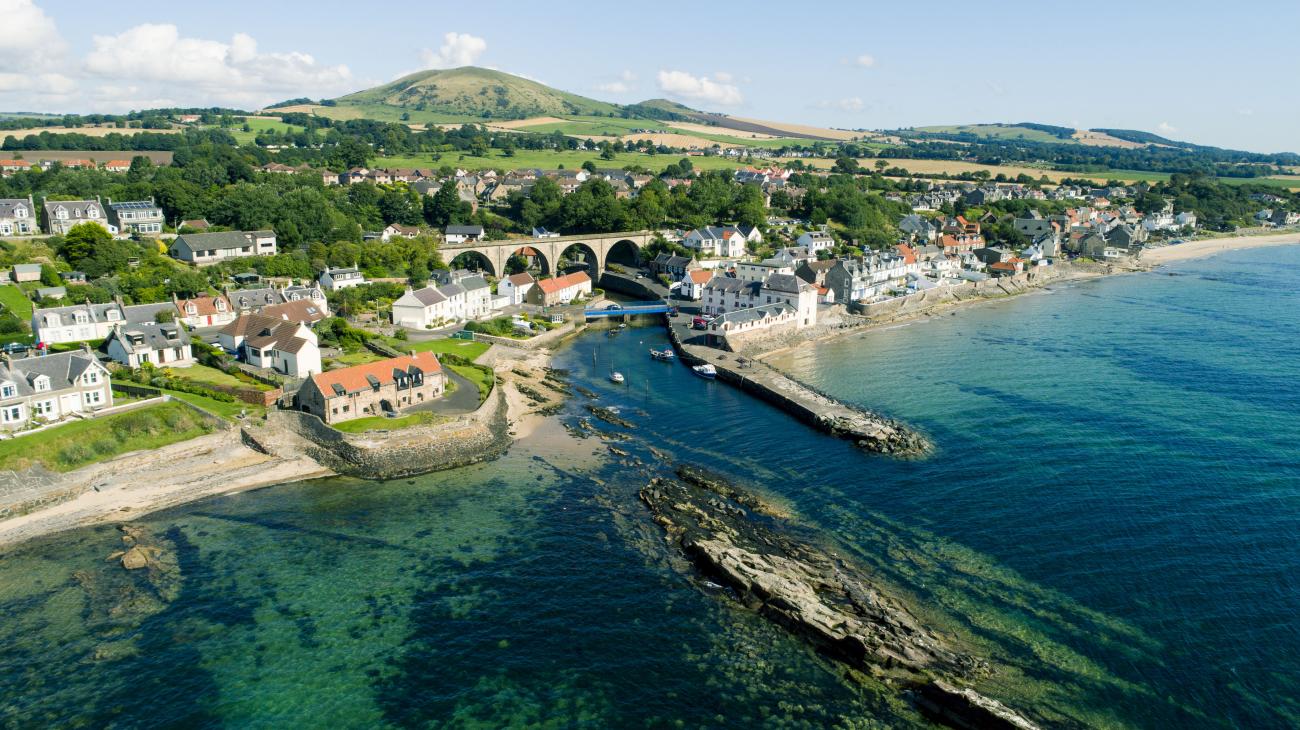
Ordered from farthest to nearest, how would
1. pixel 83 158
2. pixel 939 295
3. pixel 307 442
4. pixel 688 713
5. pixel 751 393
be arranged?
pixel 83 158 < pixel 939 295 < pixel 751 393 < pixel 307 442 < pixel 688 713

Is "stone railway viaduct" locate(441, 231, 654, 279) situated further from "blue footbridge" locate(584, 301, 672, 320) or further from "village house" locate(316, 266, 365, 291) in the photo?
"blue footbridge" locate(584, 301, 672, 320)

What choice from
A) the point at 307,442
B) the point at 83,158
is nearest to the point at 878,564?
the point at 307,442

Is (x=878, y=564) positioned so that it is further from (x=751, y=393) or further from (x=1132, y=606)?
(x=751, y=393)

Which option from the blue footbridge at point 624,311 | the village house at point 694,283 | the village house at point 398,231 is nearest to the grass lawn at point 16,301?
the village house at point 398,231

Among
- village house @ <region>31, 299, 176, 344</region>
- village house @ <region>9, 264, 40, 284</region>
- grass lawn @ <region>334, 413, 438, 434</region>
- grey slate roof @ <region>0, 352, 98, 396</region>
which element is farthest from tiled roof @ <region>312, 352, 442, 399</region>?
village house @ <region>9, 264, 40, 284</region>

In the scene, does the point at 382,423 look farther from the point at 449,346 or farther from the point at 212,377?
the point at 449,346
